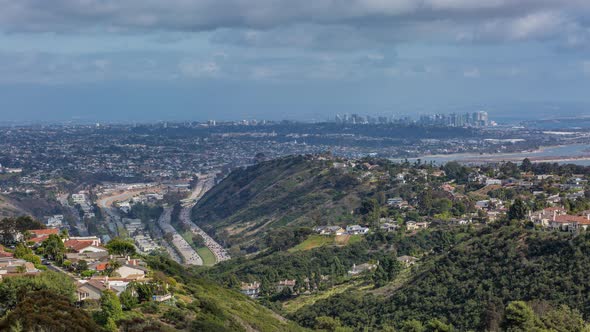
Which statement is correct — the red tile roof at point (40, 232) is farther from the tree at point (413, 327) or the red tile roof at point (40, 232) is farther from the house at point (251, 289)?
the tree at point (413, 327)

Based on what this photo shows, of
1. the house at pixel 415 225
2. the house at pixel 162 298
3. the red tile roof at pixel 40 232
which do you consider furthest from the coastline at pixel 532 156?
the house at pixel 162 298

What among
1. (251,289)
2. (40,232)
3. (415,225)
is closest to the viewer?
(40,232)

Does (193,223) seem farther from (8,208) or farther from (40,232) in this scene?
(40,232)

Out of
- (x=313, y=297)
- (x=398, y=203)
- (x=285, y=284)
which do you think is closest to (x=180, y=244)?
(x=398, y=203)

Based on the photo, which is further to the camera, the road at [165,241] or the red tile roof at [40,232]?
the road at [165,241]

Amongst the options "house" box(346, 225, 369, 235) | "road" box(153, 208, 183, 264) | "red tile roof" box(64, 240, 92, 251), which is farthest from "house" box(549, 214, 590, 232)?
"road" box(153, 208, 183, 264)

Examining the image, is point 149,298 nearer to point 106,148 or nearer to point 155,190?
point 155,190

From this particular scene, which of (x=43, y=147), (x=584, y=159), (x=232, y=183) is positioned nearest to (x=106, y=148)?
(x=43, y=147)
